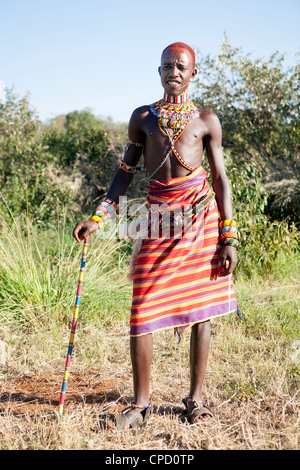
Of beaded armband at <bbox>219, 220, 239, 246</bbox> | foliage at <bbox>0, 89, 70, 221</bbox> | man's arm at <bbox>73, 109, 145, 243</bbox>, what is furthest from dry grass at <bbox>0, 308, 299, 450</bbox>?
foliage at <bbox>0, 89, 70, 221</bbox>

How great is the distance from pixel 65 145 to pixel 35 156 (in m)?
1.07

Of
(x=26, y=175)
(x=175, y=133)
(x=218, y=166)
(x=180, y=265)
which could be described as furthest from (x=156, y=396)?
(x=26, y=175)

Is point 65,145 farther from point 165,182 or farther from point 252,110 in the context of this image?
point 165,182

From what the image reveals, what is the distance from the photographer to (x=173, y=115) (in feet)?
8.05

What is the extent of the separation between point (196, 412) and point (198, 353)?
1.04 feet

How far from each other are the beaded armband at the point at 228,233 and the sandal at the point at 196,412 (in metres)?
0.93

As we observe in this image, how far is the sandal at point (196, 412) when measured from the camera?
234 centimetres

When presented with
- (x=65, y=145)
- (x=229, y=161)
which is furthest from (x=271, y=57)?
(x=65, y=145)

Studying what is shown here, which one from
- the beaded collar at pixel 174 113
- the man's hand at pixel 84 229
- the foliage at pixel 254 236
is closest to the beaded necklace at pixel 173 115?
the beaded collar at pixel 174 113

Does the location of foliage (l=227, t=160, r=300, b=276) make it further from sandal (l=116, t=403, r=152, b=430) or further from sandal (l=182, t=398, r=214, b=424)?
sandal (l=116, t=403, r=152, b=430)

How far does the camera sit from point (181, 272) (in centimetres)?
240

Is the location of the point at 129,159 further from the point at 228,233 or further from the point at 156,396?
the point at 156,396

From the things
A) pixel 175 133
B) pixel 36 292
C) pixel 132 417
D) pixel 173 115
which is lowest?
pixel 132 417
